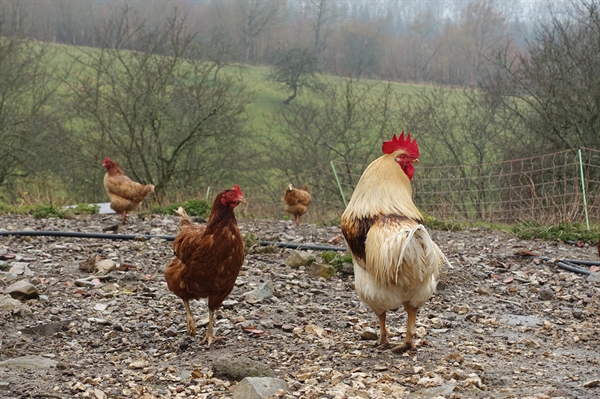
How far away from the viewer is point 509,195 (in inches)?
565

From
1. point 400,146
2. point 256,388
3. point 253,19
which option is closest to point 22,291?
point 256,388

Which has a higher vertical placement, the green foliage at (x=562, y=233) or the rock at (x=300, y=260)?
the green foliage at (x=562, y=233)

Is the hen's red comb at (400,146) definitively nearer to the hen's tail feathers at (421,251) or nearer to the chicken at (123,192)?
the hen's tail feathers at (421,251)

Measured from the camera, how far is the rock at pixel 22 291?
5.46 meters

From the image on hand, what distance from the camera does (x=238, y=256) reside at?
471 centimetres

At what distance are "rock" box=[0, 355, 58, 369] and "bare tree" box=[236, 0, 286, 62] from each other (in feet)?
98.9

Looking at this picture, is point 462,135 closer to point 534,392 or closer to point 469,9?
point 469,9

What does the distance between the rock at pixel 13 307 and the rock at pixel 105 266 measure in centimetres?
132

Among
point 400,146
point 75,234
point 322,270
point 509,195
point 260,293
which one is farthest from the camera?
point 509,195

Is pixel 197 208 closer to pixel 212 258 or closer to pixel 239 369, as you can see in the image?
pixel 212 258

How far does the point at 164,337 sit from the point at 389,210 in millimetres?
2108

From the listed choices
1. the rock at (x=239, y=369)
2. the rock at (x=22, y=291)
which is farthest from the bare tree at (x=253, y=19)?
the rock at (x=239, y=369)

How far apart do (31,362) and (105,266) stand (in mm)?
2546

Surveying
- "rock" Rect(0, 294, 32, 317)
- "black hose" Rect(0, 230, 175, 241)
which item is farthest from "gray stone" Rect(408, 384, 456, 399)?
"black hose" Rect(0, 230, 175, 241)
